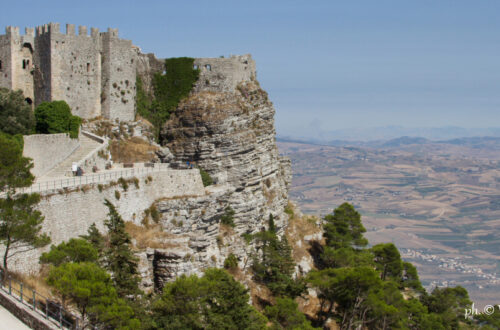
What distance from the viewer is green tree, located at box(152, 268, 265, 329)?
29625 mm

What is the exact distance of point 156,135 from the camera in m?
56.3

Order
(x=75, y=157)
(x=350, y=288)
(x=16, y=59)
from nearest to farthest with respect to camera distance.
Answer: (x=350, y=288) < (x=75, y=157) < (x=16, y=59)

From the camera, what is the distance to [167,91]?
190 ft

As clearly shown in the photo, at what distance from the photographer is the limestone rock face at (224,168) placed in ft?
147

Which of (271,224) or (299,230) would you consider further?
(299,230)

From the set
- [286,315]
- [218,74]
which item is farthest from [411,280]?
[218,74]

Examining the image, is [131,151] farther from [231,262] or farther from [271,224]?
[271,224]

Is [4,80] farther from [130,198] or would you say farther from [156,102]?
[130,198]

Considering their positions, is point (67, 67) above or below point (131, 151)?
above

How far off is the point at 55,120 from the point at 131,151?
7.24 metres

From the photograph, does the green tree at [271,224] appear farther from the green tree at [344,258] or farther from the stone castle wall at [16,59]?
the stone castle wall at [16,59]

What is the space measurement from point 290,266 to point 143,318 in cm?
2464

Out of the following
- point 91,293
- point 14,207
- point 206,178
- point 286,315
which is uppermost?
point 14,207

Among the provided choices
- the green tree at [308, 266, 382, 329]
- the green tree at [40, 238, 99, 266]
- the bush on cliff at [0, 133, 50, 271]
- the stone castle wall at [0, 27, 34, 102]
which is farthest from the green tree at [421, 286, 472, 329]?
the stone castle wall at [0, 27, 34, 102]
